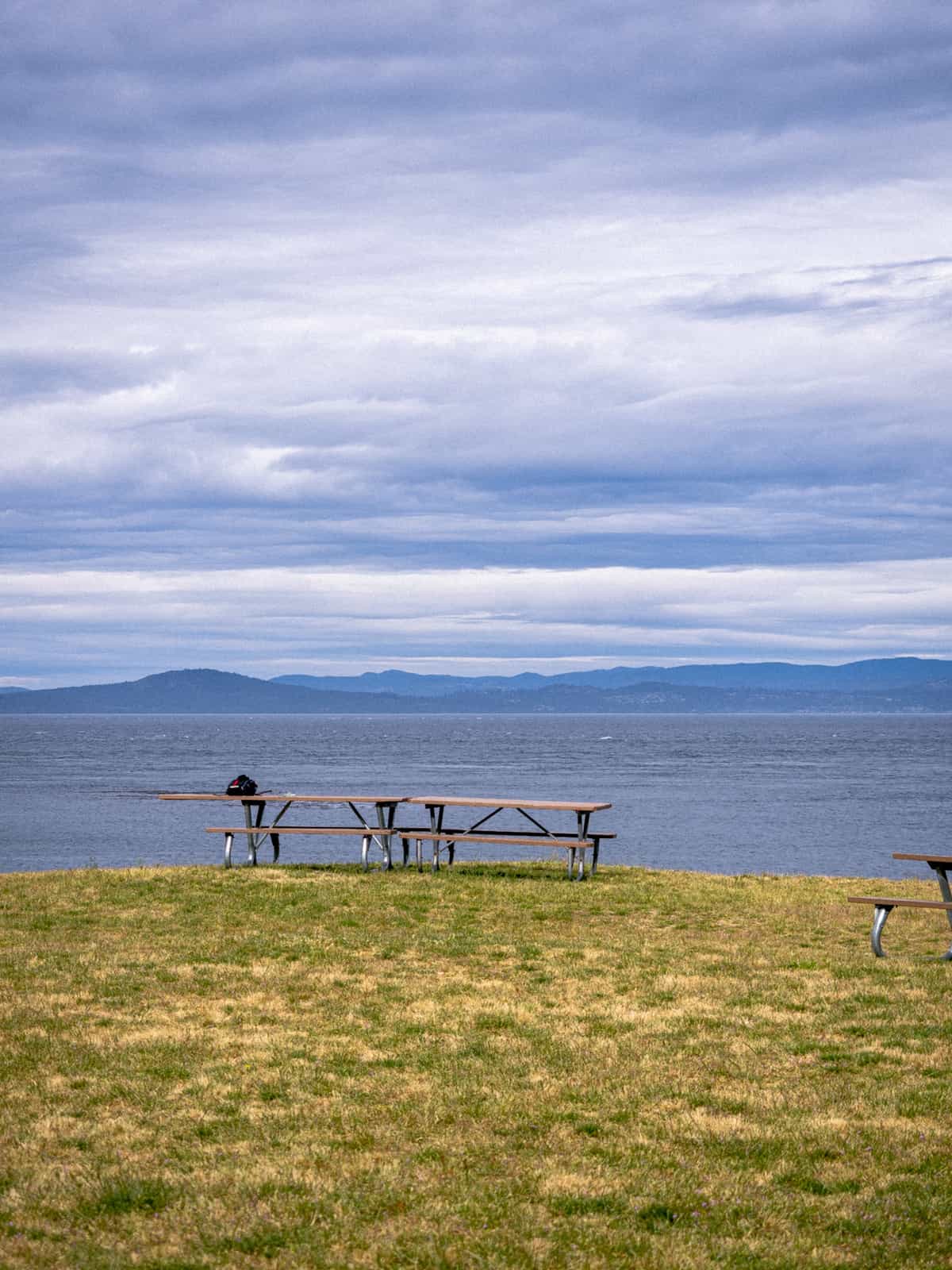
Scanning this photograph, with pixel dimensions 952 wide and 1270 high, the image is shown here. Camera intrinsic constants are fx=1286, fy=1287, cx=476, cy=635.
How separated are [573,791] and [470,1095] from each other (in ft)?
181

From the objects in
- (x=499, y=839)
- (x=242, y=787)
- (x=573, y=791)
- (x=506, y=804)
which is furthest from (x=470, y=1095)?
(x=573, y=791)

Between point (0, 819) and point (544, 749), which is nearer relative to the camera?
point (0, 819)

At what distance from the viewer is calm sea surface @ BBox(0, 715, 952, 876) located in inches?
1442

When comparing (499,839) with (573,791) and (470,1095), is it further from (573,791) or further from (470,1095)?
(573,791)

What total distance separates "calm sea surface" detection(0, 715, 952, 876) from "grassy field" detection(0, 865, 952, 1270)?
21.1 meters

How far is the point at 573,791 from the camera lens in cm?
6212

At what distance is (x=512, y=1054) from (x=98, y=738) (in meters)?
166

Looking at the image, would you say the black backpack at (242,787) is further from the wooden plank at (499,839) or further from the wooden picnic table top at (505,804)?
the wooden picnic table top at (505,804)

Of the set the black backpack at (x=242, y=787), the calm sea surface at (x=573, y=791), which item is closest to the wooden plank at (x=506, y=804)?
the black backpack at (x=242, y=787)

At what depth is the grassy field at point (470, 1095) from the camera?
5578mm

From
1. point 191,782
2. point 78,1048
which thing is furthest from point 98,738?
point 78,1048

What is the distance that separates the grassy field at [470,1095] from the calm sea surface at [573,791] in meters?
21.1

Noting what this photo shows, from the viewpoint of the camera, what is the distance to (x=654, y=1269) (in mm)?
5238

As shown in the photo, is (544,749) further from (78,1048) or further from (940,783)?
(78,1048)
